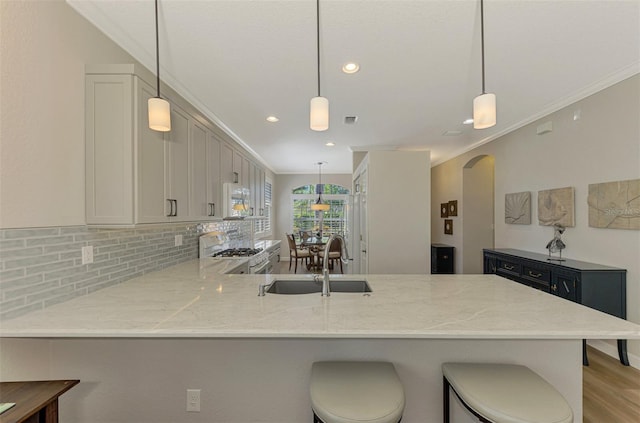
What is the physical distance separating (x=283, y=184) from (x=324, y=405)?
7956 millimetres

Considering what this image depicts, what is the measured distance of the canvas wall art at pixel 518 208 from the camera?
155 inches

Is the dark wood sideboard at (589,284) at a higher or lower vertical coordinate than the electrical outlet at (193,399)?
higher

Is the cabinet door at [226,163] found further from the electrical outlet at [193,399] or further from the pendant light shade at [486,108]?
the pendant light shade at [486,108]

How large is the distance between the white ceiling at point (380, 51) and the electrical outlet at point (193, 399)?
2.33m

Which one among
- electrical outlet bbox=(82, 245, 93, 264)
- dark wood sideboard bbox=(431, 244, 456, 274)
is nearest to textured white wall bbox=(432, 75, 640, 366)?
dark wood sideboard bbox=(431, 244, 456, 274)

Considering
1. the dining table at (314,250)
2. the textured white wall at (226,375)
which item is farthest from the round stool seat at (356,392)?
the dining table at (314,250)

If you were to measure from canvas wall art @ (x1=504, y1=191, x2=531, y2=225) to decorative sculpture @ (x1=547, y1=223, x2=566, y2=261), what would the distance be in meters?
0.53

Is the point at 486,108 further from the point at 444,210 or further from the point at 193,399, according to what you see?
the point at 444,210

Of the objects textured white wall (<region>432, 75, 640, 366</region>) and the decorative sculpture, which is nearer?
textured white wall (<region>432, 75, 640, 366</region>)

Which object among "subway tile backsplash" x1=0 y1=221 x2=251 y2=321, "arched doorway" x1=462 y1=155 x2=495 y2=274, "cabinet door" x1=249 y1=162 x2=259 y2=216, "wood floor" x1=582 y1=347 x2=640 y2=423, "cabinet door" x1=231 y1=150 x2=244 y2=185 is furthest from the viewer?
"arched doorway" x1=462 y1=155 x2=495 y2=274

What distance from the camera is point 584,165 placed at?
10.2 feet

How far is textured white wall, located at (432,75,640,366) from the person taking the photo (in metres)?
2.61

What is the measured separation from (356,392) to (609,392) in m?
2.39

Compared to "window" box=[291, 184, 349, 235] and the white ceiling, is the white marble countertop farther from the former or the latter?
"window" box=[291, 184, 349, 235]
